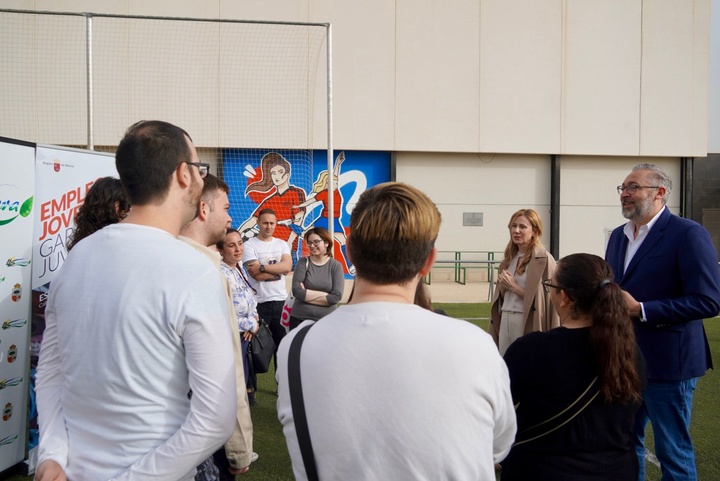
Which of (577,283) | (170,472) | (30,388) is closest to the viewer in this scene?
(170,472)

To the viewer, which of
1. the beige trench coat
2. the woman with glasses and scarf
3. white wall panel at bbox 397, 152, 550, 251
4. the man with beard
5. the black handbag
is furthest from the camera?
white wall panel at bbox 397, 152, 550, 251

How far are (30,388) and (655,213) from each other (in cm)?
416

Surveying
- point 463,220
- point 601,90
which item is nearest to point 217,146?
point 463,220

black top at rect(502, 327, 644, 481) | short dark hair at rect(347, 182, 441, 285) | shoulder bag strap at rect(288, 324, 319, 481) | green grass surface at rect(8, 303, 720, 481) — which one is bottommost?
green grass surface at rect(8, 303, 720, 481)

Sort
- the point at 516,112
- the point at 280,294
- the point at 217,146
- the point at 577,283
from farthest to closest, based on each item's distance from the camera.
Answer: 1. the point at 516,112
2. the point at 217,146
3. the point at 280,294
4. the point at 577,283

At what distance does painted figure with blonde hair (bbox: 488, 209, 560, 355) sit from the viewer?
4.18 metres

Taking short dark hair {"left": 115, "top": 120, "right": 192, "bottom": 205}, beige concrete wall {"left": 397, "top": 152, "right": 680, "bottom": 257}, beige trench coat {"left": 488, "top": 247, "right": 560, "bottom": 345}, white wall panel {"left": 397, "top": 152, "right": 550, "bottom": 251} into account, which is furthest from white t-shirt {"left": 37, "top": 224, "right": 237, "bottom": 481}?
white wall panel {"left": 397, "top": 152, "right": 550, "bottom": 251}

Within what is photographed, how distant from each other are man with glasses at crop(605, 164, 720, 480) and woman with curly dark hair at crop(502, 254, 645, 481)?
3.24 ft

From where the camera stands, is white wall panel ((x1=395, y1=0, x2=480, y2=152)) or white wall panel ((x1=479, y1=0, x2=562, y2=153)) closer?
white wall panel ((x1=395, y1=0, x2=480, y2=152))

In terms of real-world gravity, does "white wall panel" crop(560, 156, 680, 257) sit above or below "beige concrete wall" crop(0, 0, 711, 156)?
below

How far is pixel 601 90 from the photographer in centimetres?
1563

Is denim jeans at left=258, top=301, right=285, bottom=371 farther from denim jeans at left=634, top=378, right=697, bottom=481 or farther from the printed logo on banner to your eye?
denim jeans at left=634, top=378, right=697, bottom=481

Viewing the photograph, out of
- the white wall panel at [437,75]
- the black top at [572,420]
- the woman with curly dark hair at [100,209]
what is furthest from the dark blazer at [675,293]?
the white wall panel at [437,75]

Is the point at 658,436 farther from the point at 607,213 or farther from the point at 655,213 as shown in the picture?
the point at 607,213
